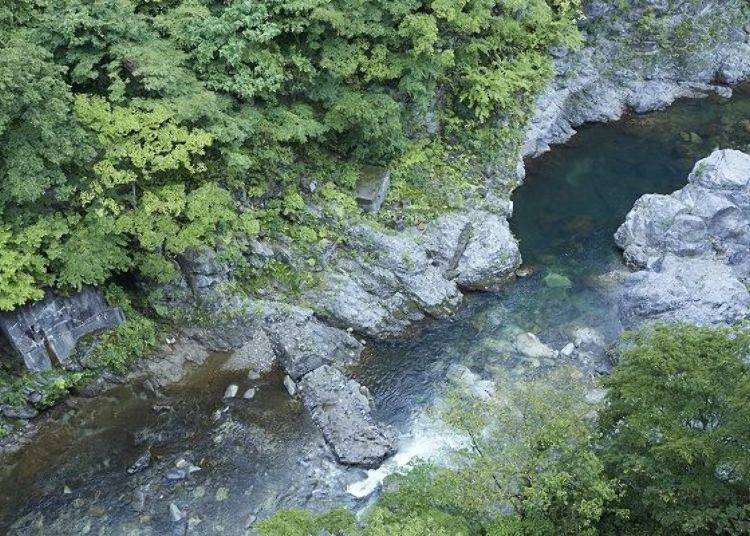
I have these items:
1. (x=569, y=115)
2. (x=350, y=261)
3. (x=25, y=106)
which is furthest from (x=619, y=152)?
(x=25, y=106)

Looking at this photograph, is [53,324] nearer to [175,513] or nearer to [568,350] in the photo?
[175,513]

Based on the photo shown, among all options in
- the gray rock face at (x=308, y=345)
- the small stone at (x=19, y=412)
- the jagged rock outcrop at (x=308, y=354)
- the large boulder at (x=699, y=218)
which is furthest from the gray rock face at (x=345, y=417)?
the large boulder at (x=699, y=218)

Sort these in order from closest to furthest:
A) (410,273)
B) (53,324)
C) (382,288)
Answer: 1. (53,324)
2. (382,288)
3. (410,273)

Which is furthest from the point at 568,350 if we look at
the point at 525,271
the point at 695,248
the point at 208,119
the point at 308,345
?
the point at 208,119

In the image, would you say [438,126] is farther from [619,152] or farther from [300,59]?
[619,152]

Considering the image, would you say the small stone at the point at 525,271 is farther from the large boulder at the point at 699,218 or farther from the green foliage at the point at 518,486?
the green foliage at the point at 518,486

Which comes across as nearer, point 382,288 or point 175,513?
point 175,513
